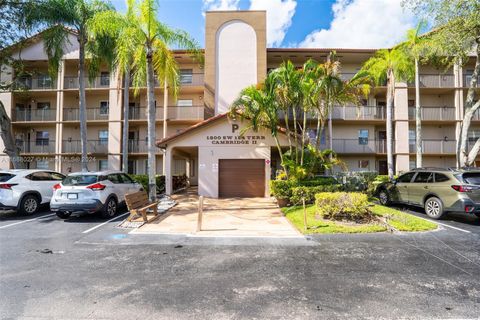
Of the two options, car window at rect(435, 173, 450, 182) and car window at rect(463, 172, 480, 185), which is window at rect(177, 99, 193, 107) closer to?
car window at rect(435, 173, 450, 182)

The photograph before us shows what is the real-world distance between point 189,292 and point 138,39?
362 inches

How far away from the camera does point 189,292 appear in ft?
12.3

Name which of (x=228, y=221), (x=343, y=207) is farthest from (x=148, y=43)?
(x=343, y=207)

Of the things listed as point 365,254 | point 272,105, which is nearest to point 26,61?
point 272,105

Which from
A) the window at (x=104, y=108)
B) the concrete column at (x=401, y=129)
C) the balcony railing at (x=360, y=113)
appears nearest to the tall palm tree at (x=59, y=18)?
the window at (x=104, y=108)

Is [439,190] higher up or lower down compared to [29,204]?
higher up

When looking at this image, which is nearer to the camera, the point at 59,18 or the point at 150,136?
the point at 150,136

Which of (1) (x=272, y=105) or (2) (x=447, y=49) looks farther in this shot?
(2) (x=447, y=49)

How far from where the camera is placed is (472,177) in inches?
309

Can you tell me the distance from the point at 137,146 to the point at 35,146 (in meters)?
8.73

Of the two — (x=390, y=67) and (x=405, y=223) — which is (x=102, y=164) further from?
(x=390, y=67)

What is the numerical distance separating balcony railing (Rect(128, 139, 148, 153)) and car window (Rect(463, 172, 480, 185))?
62.4 ft

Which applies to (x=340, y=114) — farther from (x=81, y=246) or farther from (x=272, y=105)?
(x=81, y=246)

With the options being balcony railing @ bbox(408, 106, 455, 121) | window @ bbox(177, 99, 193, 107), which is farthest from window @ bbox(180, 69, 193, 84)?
balcony railing @ bbox(408, 106, 455, 121)
